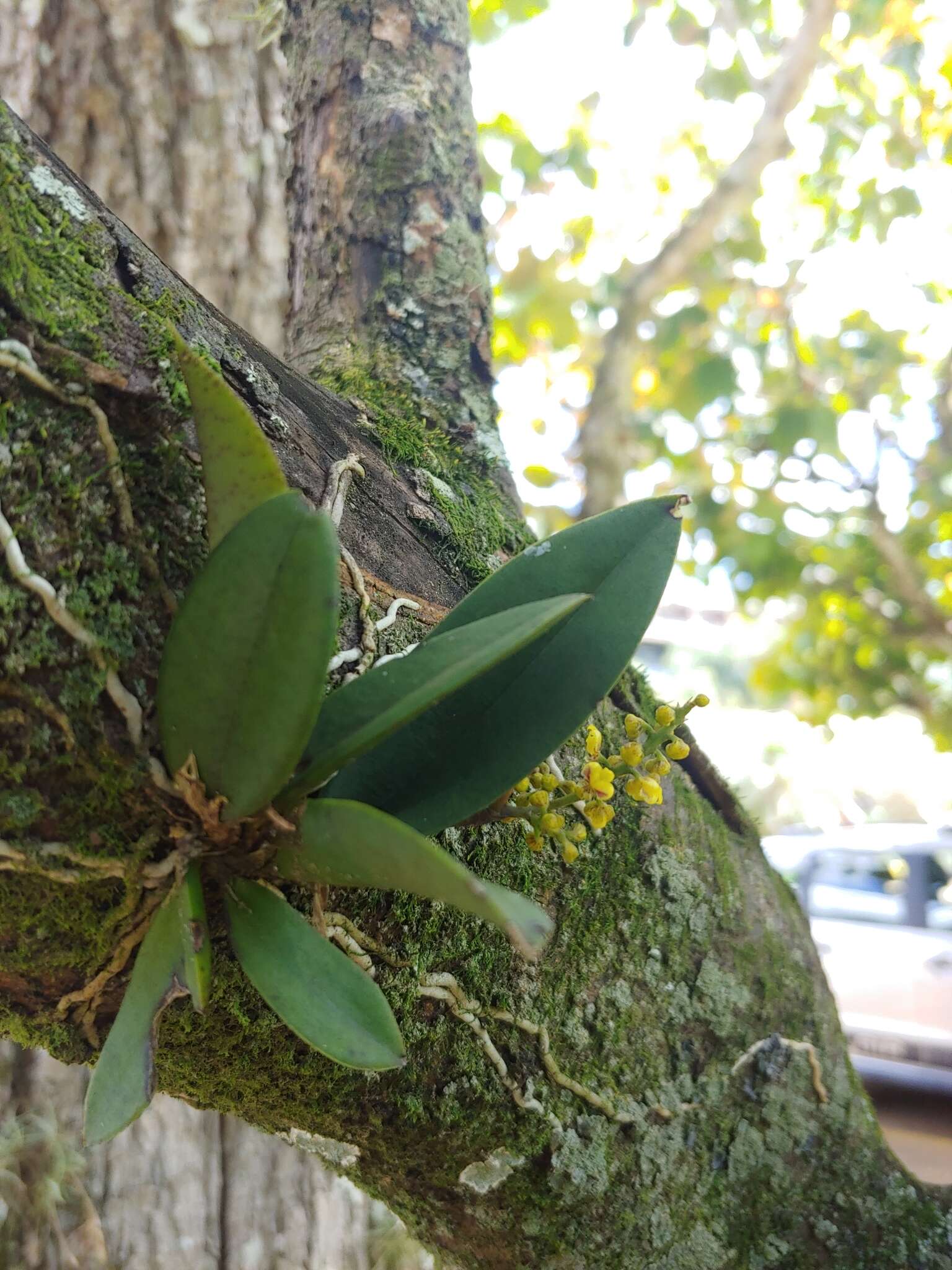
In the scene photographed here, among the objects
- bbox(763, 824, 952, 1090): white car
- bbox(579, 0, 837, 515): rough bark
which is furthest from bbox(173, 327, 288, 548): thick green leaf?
bbox(763, 824, 952, 1090): white car

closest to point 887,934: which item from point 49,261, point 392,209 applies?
point 392,209

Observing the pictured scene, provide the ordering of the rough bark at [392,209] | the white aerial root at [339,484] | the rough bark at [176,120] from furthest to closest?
1. the rough bark at [176,120]
2. the rough bark at [392,209]
3. the white aerial root at [339,484]

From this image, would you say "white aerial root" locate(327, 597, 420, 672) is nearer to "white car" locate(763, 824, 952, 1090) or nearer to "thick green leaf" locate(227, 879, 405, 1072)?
"thick green leaf" locate(227, 879, 405, 1072)

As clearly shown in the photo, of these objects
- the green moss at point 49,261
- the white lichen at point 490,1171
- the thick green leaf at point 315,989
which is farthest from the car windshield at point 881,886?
the green moss at point 49,261

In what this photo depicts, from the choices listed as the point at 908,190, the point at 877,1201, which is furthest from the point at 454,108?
the point at 908,190

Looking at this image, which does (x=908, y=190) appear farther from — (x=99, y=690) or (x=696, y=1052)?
(x=99, y=690)

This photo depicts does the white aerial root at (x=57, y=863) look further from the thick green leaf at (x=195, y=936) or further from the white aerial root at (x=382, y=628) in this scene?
the white aerial root at (x=382, y=628)

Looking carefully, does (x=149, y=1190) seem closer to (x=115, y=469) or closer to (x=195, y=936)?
(x=195, y=936)
